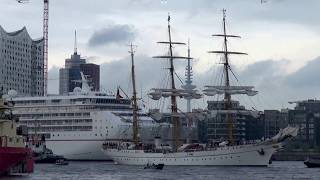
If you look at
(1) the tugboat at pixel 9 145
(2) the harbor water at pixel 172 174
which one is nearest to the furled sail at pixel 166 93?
(2) the harbor water at pixel 172 174

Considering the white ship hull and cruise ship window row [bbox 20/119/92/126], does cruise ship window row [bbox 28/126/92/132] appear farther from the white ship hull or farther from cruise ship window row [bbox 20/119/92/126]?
the white ship hull

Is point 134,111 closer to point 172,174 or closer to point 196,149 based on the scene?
point 196,149

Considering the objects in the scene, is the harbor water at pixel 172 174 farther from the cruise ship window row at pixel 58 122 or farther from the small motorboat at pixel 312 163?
the cruise ship window row at pixel 58 122

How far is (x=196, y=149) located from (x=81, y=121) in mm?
36654

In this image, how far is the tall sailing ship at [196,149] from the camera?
136 metres

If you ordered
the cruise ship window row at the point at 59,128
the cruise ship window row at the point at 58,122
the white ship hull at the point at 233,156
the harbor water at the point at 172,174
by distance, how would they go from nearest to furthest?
the harbor water at the point at 172,174 < the white ship hull at the point at 233,156 < the cruise ship window row at the point at 59,128 < the cruise ship window row at the point at 58,122

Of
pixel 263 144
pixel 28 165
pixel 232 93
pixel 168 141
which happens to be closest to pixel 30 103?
pixel 168 141

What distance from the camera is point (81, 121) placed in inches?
6639

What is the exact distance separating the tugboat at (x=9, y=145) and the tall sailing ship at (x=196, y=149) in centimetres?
5087

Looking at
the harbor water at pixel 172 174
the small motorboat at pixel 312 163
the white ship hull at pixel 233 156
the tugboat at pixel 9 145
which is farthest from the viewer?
the small motorboat at pixel 312 163

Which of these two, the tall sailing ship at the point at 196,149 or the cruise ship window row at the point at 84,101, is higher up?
the cruise ship window row at the point at 84,101

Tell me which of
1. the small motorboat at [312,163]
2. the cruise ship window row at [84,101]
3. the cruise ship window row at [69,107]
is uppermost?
the cruise ship window row at [84,101]

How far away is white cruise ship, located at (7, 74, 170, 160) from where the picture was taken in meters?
166

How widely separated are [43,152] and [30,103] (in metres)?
23.5
